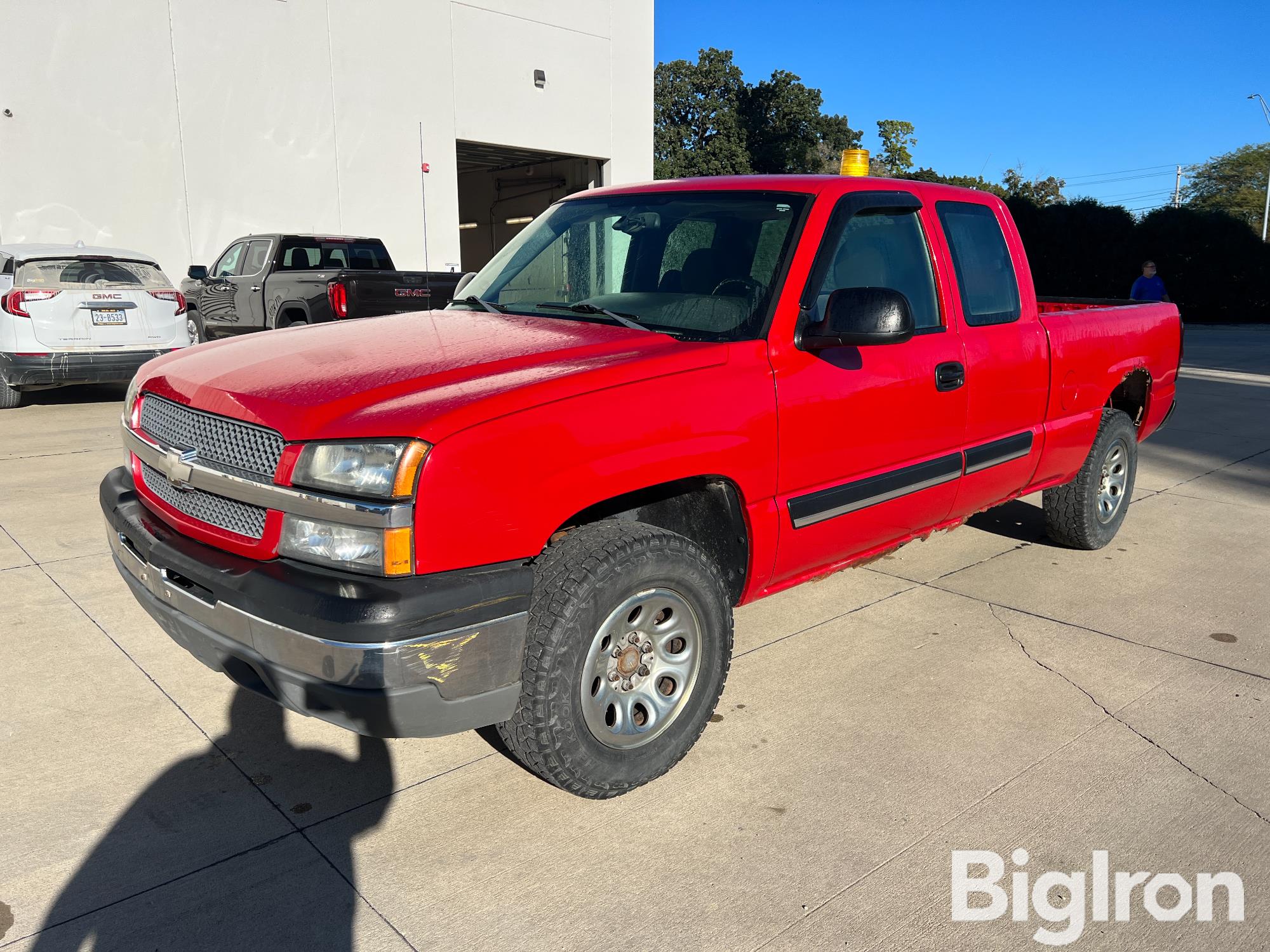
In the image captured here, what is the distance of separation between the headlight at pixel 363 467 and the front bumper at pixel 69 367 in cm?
768

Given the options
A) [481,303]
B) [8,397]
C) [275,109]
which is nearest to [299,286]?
[8,397]

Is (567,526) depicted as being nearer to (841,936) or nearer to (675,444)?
(675,444)

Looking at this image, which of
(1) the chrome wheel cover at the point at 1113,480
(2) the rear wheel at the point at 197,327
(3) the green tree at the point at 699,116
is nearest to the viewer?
(1) the chrome wheel cover at the point at 1113,480

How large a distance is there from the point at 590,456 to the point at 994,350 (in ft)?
7.45

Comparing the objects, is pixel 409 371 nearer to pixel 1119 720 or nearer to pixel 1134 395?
pixel 1119 720

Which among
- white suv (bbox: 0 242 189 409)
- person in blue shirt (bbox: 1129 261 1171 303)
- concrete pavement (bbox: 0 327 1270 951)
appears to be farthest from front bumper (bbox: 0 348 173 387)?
person in blue shirt (bbox: 1129 261 1171 303)

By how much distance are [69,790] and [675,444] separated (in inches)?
84.0

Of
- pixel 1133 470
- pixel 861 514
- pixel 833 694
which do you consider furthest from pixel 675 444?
pixel 1133 470

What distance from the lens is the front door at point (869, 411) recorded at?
332cm

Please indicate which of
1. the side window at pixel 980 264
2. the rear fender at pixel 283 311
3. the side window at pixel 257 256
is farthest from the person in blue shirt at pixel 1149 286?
the side window at pixel 257 256

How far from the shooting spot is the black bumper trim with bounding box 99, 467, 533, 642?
7.65 feet

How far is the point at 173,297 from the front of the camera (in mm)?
10086

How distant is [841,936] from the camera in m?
2.37

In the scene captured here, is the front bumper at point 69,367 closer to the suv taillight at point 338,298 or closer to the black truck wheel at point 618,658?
the suv taillight at point 338,298
